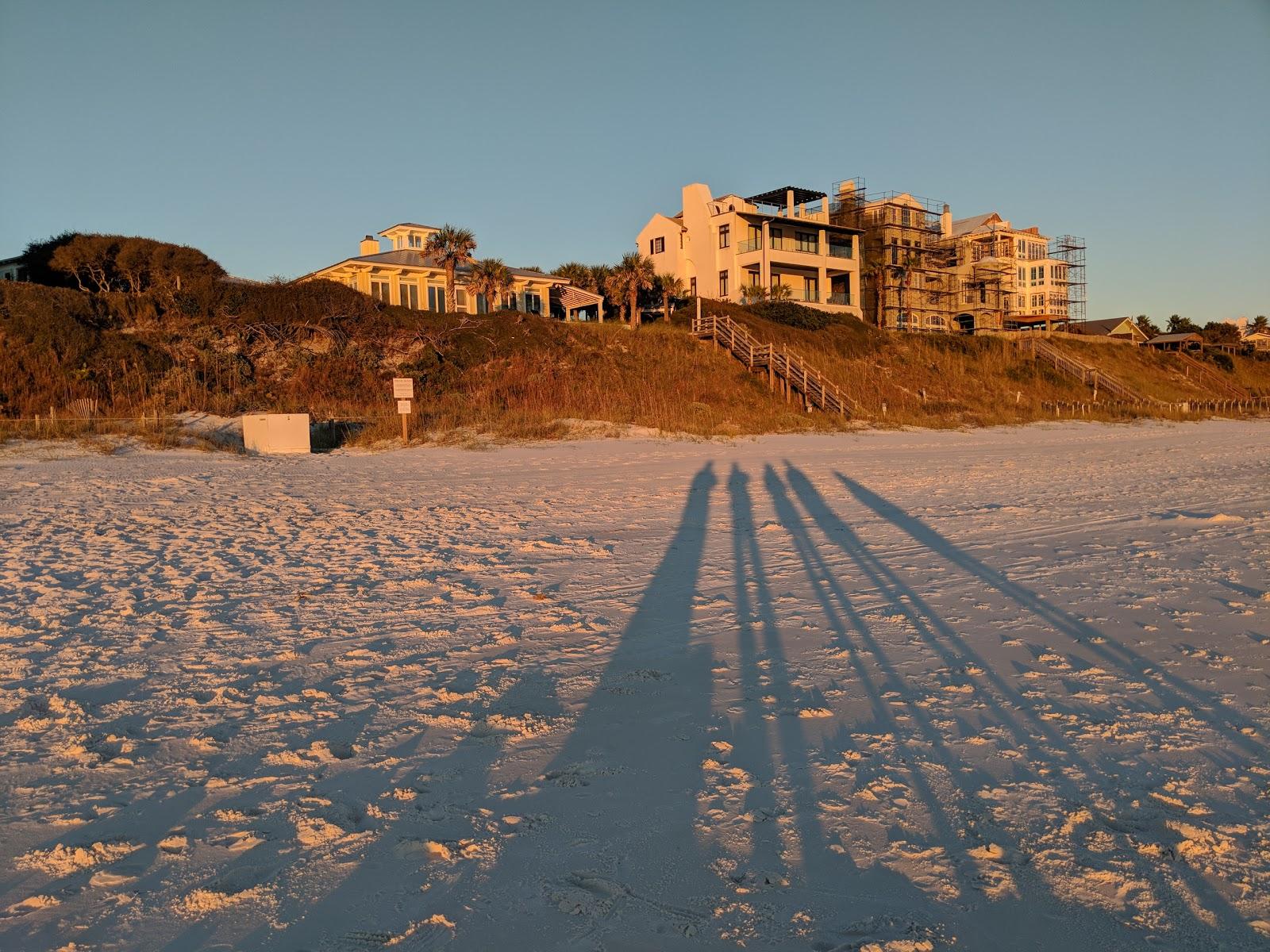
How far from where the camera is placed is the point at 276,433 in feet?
57.9

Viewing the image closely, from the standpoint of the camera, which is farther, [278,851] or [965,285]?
[965,285]

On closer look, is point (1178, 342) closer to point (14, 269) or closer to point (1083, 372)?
point (1083, 372)

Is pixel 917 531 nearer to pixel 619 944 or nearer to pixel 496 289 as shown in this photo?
pixel 619 944

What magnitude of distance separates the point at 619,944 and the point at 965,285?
67.3m

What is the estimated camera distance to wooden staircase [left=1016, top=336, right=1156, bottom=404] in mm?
45156

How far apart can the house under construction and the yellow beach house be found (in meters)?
24.2

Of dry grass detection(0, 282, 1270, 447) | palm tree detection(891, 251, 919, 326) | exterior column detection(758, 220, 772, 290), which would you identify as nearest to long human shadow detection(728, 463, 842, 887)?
dry grass detection(0, 282, 1270, 447)

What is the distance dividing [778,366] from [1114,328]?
5028 centimetres

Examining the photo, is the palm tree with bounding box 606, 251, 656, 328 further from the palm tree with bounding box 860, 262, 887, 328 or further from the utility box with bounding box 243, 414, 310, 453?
the utility box with bounding box 243, 414, 310, 453

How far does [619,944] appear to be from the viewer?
8.63ft

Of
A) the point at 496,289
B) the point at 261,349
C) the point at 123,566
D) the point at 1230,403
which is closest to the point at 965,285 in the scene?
the point at 1230,403

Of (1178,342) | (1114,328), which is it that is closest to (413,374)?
(1178,342)

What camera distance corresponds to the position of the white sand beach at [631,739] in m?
2.81

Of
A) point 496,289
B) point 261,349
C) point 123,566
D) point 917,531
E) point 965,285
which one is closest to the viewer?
point 123,566
